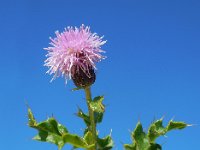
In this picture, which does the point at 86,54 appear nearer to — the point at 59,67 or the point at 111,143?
the point at 59,67

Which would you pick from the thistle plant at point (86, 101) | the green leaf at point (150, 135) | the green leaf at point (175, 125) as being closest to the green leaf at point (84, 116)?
the thistle plant at point (86, 101)

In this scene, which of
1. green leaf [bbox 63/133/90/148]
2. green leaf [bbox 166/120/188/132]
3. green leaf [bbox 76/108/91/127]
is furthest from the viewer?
green leaf [bbox 76/108/91/127]

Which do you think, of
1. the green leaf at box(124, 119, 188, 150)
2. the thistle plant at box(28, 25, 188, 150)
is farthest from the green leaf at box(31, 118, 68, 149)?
the green leaf at box(124, 119, 188, 150)

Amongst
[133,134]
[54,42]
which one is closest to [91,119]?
[133,134]

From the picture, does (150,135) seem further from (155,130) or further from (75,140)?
(75,140)

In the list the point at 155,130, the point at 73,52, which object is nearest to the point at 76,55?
the point at 73,52

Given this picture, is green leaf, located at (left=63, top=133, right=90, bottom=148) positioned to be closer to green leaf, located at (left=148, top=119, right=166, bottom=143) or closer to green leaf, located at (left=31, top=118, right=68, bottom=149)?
green leaf, located at (left=31, top=118, right=68, bottom=149)

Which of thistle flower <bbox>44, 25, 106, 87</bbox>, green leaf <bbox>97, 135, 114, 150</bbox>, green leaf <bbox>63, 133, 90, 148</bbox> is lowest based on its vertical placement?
green leaf <bbox>63, 133, 90, 148</bbox>
